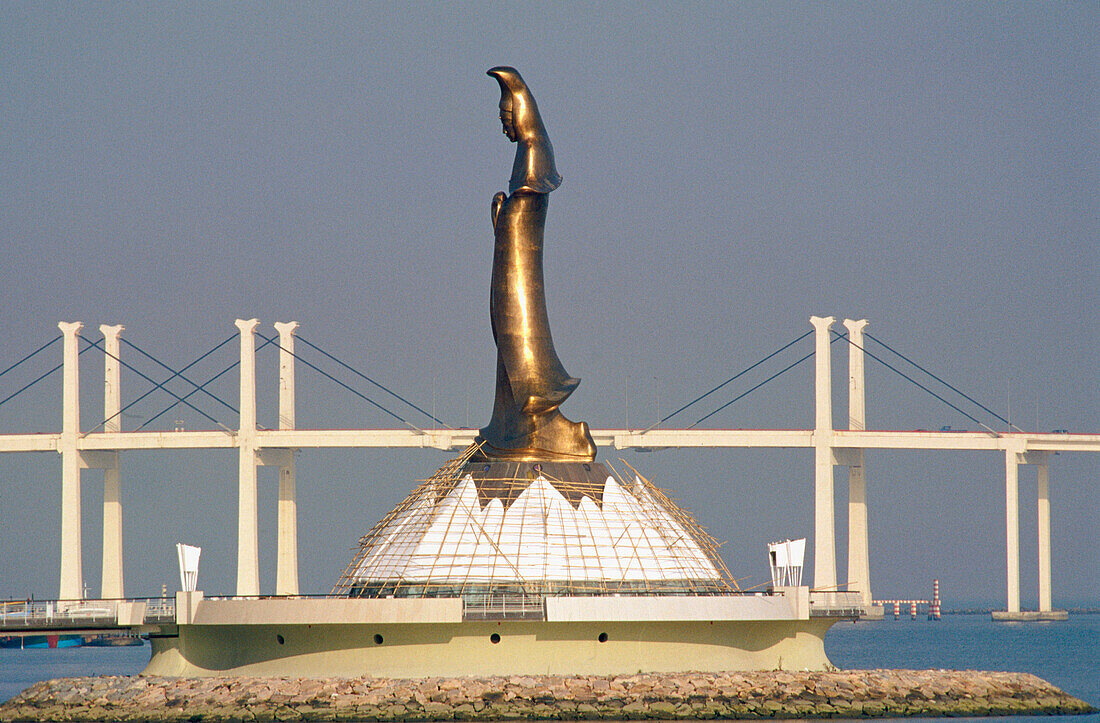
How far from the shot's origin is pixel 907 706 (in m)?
34.4

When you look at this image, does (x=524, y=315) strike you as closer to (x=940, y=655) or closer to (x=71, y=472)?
(x=940, y=655)

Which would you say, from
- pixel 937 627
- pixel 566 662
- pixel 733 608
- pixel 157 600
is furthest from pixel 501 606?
pixel 937 627

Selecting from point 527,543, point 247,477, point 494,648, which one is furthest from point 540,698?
point 247,477

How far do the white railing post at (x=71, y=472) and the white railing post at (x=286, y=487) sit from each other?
7576 millimetres

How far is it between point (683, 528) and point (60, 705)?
38.9 ft

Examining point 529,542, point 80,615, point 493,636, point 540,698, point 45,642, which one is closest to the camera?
point 540,698

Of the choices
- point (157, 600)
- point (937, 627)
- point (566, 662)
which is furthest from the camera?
point (937, 627)

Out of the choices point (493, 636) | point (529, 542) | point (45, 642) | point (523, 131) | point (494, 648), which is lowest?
point (45, 642)

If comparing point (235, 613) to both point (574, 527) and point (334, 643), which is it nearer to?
point (334, 643)

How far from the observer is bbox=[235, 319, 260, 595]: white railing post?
→ 75.0 m

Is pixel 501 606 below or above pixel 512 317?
below

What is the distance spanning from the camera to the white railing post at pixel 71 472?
2963 inches

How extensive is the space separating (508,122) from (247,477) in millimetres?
40299

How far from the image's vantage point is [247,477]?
7631cm
